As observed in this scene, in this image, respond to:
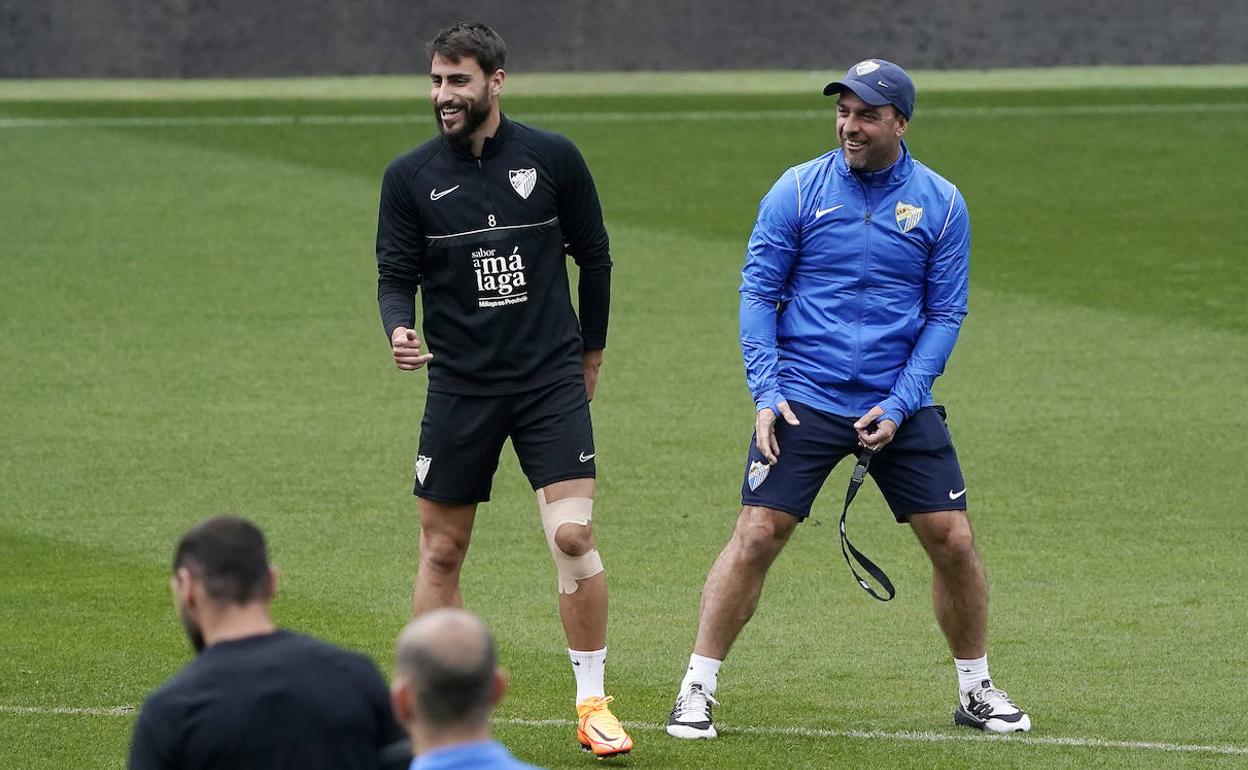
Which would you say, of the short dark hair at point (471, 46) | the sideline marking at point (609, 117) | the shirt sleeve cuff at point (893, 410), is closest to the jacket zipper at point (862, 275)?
the shirt sleeve cuff at point (893, 410)

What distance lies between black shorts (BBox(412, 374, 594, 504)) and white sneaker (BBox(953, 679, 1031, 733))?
4.81ft

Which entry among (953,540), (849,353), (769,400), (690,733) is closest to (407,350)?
(769,400)

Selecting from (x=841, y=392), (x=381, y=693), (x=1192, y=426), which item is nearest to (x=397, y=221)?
(x=841, y=392)

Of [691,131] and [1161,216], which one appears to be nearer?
[1161,216]

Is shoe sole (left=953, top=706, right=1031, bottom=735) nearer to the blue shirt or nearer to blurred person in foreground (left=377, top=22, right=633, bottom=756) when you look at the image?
blurred person in foreground (left=377, top=22, right=633, bottom=756)

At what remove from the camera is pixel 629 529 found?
32.5 ft

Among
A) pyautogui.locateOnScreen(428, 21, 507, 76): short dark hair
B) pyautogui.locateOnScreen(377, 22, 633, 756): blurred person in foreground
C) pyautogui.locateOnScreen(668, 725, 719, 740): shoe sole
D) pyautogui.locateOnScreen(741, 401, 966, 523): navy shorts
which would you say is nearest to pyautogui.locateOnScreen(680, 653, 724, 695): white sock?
pyautogui.locateOnScreen(668, 725, 719, 740): shoe sole

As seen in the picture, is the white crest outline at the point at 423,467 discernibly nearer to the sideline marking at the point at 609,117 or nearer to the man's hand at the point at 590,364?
the man's hand at the point at 590,364

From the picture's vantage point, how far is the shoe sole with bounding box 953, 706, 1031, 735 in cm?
662

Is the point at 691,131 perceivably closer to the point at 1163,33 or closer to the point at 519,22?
the point at 519,22

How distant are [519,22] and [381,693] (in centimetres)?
2450

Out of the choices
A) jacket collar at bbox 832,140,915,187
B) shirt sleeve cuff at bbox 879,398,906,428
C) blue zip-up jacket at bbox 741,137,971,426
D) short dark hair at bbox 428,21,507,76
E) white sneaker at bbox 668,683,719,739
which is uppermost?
short dark hair at bbox 428,21,507,76

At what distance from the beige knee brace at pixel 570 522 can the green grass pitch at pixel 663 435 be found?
554 millimetres

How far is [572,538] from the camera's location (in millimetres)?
6359
